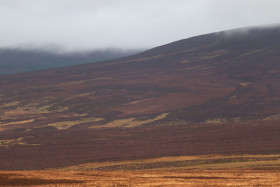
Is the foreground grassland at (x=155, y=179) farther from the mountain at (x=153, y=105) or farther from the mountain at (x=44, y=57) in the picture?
the mountain at (x=44, y=57)

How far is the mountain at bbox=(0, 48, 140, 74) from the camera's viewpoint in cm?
16512

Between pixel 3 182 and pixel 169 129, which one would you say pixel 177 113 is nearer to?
pixel 169 129

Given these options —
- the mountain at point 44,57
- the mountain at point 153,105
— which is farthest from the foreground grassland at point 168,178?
the mountain at point 44,57

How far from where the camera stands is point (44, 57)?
607 ft

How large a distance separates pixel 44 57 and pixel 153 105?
13715 cm

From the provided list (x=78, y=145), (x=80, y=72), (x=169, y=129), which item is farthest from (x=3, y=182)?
(x=80, y=72)

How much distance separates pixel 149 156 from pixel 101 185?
10374mm

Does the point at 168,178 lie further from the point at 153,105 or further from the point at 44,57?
the point at 44,57

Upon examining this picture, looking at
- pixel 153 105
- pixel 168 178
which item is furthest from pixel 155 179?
pixel 153 105

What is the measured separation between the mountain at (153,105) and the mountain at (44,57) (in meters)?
63.9

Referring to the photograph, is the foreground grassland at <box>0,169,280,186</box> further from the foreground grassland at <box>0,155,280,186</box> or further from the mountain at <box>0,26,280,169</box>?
the mountain at <box>0,26,280,169</box>

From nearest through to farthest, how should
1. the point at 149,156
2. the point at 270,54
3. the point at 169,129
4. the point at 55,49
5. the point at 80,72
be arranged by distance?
the point at 149,156 < the point at 169,129 < the point at 270,54 < the point at 80,72 < the point at 55,49

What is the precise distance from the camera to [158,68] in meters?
92.1

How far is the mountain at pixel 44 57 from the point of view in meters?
165
